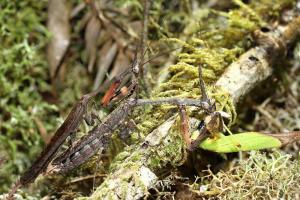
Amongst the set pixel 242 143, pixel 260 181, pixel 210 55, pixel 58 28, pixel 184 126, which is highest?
pixel 58 28

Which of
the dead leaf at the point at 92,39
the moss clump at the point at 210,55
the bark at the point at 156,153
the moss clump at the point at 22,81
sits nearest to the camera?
the bark at the point at 156,153

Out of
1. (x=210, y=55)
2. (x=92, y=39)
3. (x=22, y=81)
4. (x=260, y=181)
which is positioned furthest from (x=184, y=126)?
(x=22, y=81)

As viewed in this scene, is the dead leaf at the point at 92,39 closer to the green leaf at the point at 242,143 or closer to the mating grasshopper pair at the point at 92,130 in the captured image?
the mating grasshopper pair at the point at 92,130

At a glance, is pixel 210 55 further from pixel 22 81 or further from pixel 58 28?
pixel 22 81

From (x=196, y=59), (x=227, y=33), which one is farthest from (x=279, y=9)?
(x=196, y=59)

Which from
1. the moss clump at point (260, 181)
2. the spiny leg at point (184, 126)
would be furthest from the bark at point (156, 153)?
the moss clump at point (260, 181)

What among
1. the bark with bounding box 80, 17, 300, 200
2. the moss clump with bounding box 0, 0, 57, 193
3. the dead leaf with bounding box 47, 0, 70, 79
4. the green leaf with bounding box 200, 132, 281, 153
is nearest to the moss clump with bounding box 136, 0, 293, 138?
the bark with bounding box 80, 17, 300, 200

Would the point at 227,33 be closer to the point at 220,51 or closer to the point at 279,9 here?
the point at 220,51
